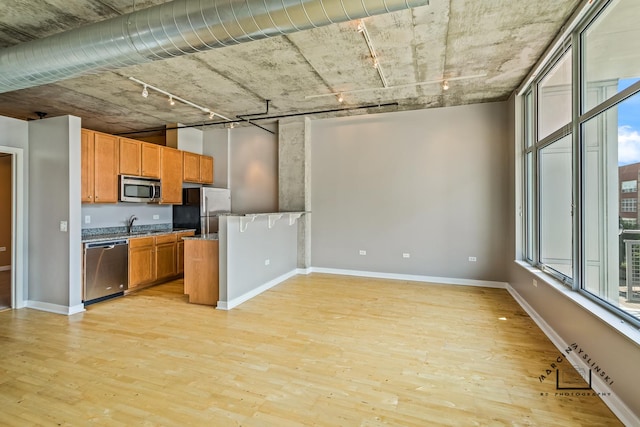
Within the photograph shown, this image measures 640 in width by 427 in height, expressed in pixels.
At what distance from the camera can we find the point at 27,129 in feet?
13.7

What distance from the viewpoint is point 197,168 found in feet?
21.4

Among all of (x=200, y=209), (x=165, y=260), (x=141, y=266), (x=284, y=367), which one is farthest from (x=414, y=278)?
(x=141, y=266)

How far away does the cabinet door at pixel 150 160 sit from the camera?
209 inches

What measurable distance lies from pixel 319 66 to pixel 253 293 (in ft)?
11.2

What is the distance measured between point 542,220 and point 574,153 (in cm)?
145

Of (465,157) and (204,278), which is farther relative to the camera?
(465,157)

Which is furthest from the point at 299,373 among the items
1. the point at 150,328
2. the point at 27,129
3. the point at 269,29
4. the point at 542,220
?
the point at 27,129

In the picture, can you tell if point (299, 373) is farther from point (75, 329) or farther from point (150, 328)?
point (75, 329)

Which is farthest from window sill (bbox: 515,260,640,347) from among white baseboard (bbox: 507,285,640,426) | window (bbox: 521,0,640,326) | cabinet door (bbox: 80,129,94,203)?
cabinet door (bbox: 80,129,94,203)

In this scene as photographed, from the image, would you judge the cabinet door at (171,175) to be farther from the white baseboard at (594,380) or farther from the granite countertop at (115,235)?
the white baseboard at (594,380)

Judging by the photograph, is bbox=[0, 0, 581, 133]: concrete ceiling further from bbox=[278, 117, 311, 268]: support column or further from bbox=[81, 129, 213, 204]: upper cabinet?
bbox=[81, 129, 213, 204]: upper cabinet

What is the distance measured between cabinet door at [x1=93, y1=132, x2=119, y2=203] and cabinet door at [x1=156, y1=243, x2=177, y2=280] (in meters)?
1.13

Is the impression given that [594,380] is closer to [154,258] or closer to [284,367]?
[284,367]

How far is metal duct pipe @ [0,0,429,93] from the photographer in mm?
2100
